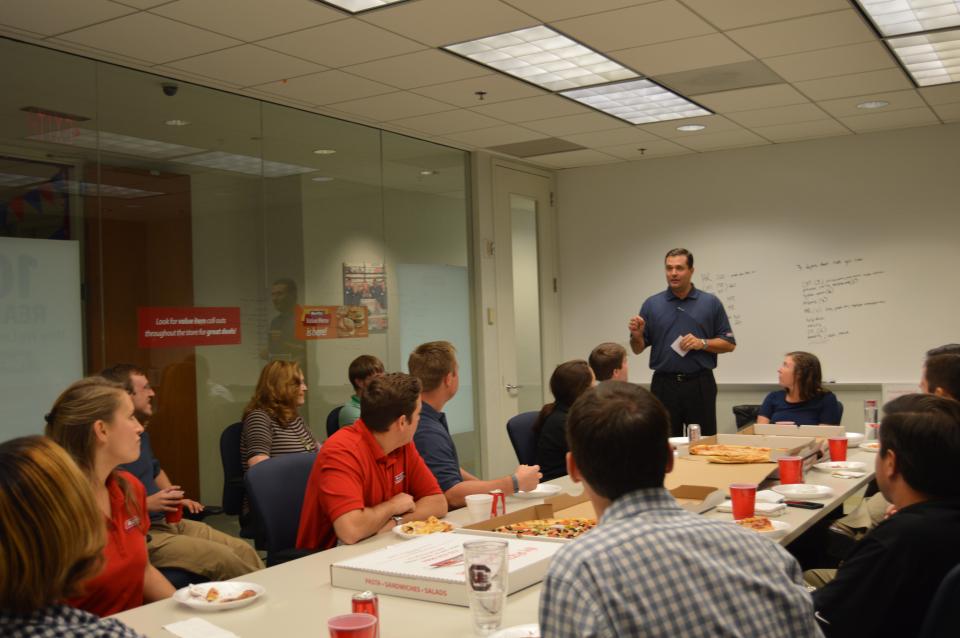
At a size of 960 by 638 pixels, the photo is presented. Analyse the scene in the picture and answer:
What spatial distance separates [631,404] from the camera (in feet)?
5.01

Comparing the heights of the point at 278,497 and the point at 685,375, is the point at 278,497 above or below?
below

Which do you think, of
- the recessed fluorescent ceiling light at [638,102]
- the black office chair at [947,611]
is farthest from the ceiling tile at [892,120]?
the black office chair at [947,611]

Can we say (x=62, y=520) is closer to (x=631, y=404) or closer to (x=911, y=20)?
(x=631, y=404)

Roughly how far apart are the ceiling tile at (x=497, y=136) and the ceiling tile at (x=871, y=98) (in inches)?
81.4

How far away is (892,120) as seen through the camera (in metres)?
6.83

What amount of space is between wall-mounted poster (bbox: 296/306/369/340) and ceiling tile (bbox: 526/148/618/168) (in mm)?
2388

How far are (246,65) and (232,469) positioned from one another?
2133 millimetres

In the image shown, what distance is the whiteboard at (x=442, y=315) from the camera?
6.89m

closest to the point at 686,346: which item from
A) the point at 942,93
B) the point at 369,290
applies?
the point at 369,290

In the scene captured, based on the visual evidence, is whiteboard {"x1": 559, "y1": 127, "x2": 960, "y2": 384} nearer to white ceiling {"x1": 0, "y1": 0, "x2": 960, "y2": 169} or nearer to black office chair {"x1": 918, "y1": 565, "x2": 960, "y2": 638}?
white ceiling {"x1": 0, "y1": 0, "x2": 960, "y2": 169}

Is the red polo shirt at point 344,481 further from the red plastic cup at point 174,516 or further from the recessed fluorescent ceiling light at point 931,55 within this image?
the recessed fluorescent ceiling light at point 931,55

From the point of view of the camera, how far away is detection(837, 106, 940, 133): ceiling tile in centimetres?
661

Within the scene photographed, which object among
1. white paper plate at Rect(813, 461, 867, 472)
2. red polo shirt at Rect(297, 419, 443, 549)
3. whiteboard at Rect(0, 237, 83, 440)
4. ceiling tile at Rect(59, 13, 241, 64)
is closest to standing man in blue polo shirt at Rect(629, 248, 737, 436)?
white paper plate at Rect(813, 461, 867, 472)

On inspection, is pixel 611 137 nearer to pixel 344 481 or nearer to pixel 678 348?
pixel 678 348
